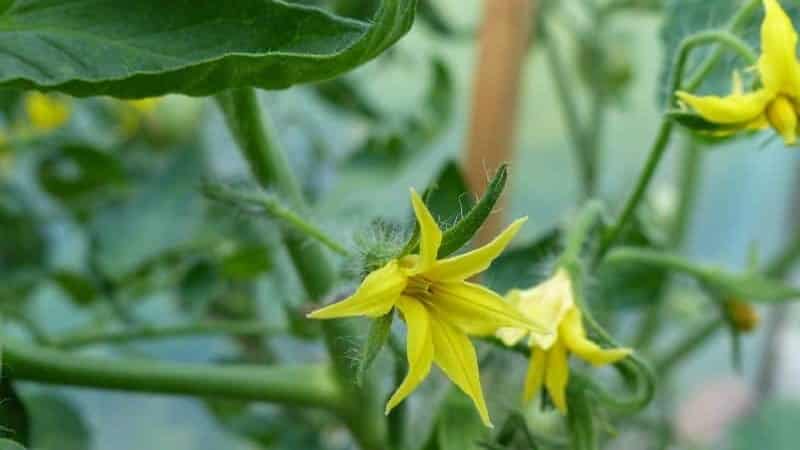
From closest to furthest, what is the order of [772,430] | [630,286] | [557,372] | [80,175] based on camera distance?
[557,372] < [630,286] < [80,175] < [772,430]

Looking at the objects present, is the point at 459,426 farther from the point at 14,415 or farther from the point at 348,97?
the point at 348,97

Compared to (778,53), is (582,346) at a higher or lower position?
lower

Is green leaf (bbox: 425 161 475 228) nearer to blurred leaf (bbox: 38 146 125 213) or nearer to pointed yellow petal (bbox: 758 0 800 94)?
pointed yellow petal (bbox: 758 0 800 94)

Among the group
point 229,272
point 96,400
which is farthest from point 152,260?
Result: point 96,400

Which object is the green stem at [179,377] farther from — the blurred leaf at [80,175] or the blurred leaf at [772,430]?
the blurred leaf at [772,430]

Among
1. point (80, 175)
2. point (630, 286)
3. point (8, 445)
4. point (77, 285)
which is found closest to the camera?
point (8, 445)

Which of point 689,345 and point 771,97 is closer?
point 771,97

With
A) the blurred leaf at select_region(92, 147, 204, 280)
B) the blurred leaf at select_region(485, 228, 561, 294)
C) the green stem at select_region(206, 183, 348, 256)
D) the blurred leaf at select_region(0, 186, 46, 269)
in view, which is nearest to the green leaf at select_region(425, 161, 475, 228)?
the blurred leaf at select_region(485, 228, 561, 294)

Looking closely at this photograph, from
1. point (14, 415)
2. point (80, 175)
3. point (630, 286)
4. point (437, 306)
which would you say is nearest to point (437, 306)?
point (437, 306)
